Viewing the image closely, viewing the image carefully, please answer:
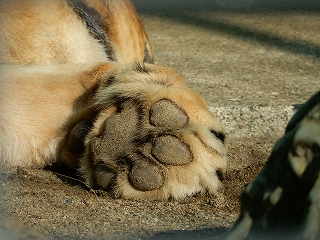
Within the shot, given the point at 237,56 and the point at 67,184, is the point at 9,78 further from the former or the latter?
the point at 237,56

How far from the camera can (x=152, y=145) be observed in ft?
4.59

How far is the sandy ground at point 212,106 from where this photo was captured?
127 centimetres

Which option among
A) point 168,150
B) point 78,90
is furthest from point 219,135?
point 78,90

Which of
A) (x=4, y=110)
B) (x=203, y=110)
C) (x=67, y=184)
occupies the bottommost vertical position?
(x=67, y=184)

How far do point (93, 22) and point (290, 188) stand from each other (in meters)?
1.35

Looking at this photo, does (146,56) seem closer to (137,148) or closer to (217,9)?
(137,148)

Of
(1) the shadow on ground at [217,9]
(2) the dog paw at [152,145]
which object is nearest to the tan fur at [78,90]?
(2) the dog paw at [152,145]

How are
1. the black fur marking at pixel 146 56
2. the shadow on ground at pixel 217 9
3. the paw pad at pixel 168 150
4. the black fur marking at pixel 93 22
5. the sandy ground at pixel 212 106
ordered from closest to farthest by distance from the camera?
the sandy ground at pixel 212 106 → the paw pad at pixel 168 150 → the black fur marking at pixel 93 22 → the black fur marking at pixel 146 56 → the shadow on ground at pixel 217 9

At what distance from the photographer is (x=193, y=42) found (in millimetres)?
3006

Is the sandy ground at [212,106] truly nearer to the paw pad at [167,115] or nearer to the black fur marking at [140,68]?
the paw pad at [167,115]

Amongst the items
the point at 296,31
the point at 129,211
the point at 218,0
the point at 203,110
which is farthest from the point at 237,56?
the point at 129,211

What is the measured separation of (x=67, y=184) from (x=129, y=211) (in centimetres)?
26

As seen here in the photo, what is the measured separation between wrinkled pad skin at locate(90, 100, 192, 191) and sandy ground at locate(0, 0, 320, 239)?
57 mm

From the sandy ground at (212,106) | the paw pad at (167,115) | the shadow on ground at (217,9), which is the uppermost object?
the paw pad at (167,115)
